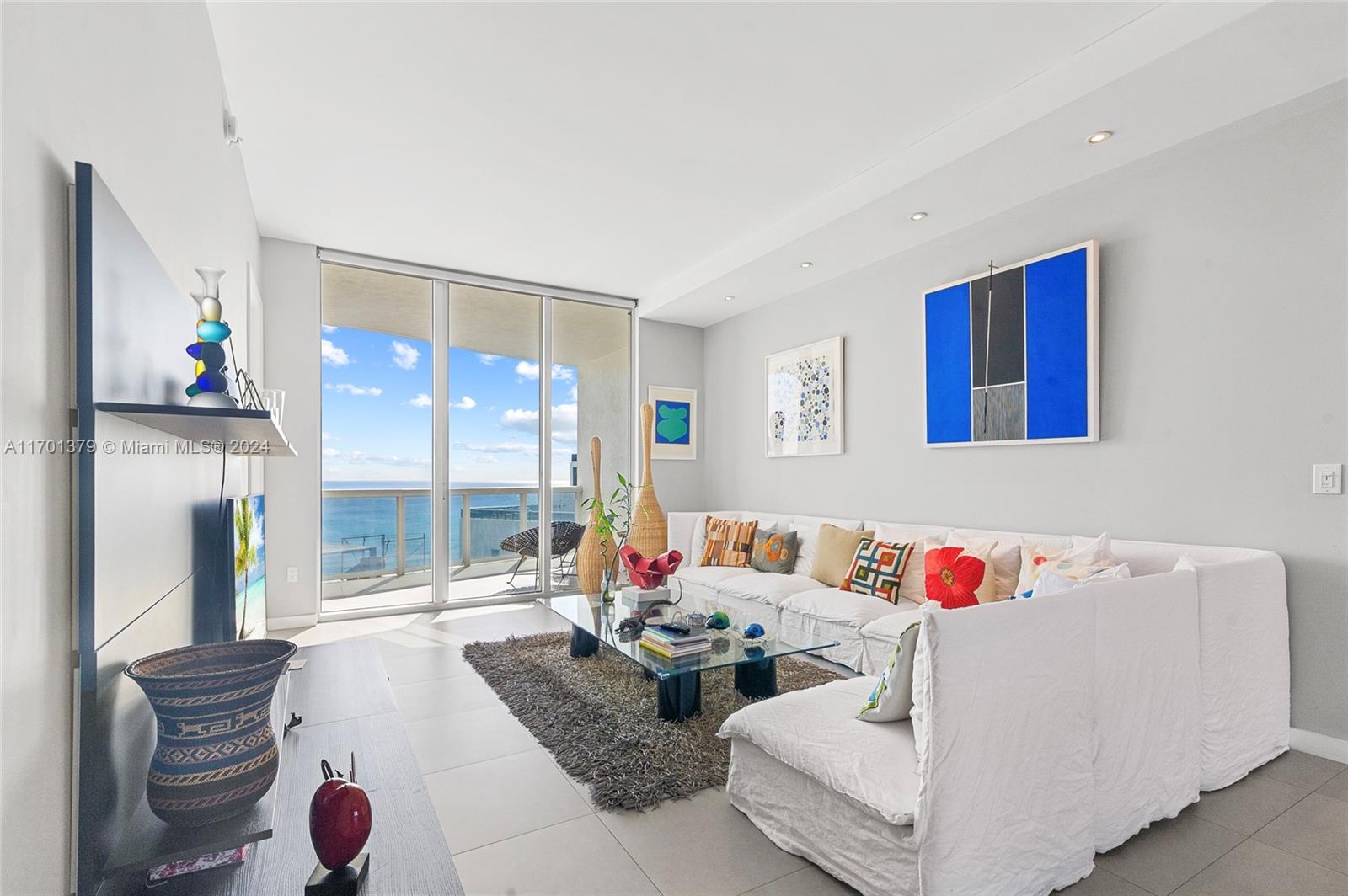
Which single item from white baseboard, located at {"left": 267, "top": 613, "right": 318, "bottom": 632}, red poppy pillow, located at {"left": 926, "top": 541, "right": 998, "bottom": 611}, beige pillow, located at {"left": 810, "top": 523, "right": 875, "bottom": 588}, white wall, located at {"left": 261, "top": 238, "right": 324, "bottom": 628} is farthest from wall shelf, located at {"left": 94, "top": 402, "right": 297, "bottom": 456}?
beige pillow, located at {"left": 810, "top": 523, "right": 875, "bottom": 588}

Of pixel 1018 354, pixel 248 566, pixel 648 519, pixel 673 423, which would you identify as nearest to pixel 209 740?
pixel 248 566

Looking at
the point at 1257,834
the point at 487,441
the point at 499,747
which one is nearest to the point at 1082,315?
the point at 1257,834

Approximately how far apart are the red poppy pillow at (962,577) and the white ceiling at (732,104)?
1.91 meters

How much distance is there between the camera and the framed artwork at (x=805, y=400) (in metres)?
5.05

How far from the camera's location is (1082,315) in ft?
11.1

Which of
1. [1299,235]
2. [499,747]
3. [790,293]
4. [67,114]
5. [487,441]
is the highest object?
[790,293]

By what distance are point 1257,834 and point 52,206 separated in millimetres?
3455

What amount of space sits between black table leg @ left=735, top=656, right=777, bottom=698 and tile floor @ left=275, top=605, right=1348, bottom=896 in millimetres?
838

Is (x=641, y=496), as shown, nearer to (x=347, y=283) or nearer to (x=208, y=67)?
(x=347, y=283)

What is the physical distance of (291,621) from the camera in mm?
4848

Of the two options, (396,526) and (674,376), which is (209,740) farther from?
(674,376)

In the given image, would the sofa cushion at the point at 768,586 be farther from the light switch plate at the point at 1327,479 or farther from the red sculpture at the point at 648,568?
the light switch plate at the point at 1327,479

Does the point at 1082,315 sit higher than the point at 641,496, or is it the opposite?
the point at 1082,315

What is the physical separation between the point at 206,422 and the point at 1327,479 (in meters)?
3.84
